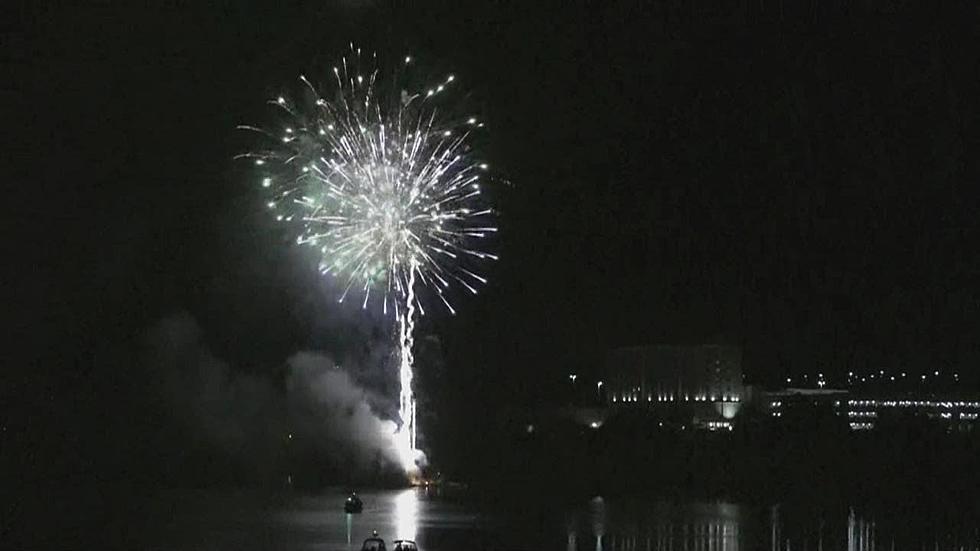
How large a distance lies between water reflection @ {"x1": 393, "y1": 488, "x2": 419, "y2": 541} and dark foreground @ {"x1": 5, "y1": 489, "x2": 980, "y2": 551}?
0.16 feet

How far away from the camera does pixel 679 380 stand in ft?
349

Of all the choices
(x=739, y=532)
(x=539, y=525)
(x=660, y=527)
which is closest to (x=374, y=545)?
(x=539, y=525)

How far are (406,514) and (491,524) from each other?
5.59 m

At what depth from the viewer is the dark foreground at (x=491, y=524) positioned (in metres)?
39.6

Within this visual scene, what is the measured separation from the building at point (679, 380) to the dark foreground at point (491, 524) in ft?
141

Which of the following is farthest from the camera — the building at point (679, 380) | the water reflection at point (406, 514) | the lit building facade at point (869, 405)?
the building at point (679, 380)

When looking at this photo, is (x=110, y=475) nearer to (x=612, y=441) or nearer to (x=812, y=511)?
(x=612, y=441)

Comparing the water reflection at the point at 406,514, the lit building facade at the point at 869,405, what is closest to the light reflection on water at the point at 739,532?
the water reflection at the point at 406,514

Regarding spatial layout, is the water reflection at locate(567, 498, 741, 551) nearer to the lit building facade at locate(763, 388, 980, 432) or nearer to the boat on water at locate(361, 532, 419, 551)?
the boat on water at locate(361, 532, 419, 551)

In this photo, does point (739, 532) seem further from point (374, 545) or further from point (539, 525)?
point (374, 545)

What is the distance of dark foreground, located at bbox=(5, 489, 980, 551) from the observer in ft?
130

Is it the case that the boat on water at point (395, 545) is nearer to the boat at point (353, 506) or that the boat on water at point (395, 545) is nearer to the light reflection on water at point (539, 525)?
the light reflection on water at point (539, 525)

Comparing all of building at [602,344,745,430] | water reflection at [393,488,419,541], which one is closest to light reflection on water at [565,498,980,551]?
water reflection at [393,488,419,541]

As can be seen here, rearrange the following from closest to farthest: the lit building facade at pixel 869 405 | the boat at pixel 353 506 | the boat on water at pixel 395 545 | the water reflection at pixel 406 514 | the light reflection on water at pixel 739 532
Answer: the boat on water at pixel 395 545 → the light reflection on water at pixel 739 532 → the water reflection at pixel 406 514 → the boat at pixel 353 506 → the lit building facade at pixel 869 405
